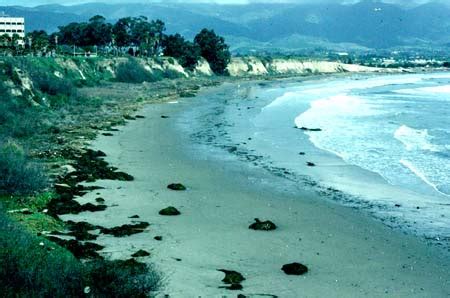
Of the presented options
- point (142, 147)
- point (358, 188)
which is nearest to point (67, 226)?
point (358, 188)

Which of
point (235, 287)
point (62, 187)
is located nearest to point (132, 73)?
point (62, 187)

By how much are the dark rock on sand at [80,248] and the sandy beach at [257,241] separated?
0.40 metres

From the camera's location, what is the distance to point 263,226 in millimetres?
19328

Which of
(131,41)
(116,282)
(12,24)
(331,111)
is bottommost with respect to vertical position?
(331,111)

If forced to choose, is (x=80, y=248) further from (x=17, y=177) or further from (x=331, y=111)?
(x=331, y=111)

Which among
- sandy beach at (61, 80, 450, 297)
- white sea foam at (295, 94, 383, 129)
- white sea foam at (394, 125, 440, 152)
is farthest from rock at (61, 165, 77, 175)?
white sea foam at (295, 94, 383, 129)

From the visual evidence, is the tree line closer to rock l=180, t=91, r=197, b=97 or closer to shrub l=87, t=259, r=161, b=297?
rock l=180, t=91, r=197, b=97

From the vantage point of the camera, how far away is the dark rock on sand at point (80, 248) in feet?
51.5

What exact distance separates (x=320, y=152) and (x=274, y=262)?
19419mm

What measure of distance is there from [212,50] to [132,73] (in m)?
39.1

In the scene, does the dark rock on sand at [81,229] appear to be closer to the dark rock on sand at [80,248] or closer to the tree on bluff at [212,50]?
the dark rock on sand at [80,248]

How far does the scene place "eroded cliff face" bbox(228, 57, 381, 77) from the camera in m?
138

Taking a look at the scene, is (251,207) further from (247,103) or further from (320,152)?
(247,103)

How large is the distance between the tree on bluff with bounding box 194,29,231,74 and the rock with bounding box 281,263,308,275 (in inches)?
4264
